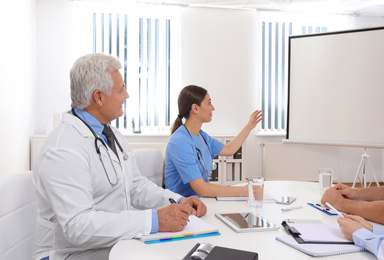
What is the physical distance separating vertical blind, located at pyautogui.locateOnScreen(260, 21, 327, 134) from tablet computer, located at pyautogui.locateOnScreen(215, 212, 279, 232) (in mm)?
4403

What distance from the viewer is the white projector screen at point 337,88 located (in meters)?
4.27

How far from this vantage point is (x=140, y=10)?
5.34 metres

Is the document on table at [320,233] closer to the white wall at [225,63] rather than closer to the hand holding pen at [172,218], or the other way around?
the hand holding pen at [172,218]

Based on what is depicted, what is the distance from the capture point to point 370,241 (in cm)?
105

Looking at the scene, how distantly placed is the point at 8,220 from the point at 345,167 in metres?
5.67

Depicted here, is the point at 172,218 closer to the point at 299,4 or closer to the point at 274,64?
the point at 274,64

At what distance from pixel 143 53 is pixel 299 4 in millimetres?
2469

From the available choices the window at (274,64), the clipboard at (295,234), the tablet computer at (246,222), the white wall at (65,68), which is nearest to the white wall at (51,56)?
the white wall at (65,68)

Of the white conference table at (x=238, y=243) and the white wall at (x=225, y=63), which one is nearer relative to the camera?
the white conference table at (x=238, y=243)

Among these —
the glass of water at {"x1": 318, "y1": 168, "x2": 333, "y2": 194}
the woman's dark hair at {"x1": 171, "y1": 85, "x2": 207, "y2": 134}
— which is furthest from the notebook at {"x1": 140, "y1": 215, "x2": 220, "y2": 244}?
the woman's dark hair at {"x1": 171, "y1": 85, "x2": 207, "y2": 134}

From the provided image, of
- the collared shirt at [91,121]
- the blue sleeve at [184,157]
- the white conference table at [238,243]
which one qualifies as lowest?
the white conference table at [238,243]

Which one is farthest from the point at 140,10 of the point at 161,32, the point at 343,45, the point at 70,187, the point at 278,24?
the point at 70,187

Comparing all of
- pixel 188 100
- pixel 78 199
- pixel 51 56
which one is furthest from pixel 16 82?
pixel 78 199

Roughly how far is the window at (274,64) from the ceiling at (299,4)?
19 centimetres
